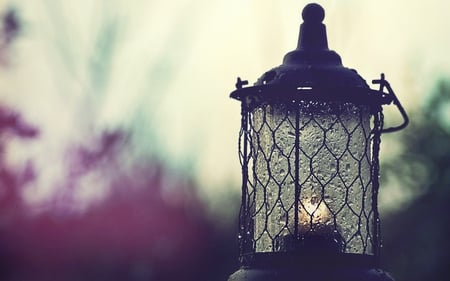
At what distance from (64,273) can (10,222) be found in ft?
3.75

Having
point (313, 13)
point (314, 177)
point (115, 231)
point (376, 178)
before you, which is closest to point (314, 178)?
point (314, 177)

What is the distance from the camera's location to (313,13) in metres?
5.34

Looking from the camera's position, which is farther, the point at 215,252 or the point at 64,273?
the point at 215,252

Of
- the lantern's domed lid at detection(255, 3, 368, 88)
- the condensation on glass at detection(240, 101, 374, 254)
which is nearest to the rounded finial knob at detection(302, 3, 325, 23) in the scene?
the lantern's domed lid at detection(255, 3, 368, 88)

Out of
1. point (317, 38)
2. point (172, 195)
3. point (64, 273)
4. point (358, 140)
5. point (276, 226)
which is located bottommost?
point (276, 226)

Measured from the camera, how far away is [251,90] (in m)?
5.23

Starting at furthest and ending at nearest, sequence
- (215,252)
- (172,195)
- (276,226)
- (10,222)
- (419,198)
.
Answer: (419,198) → (215,252) → (172,195) → (10,222) → (276,226)

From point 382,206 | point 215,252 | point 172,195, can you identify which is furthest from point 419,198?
point 172,195

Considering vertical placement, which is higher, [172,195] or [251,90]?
[172,195]

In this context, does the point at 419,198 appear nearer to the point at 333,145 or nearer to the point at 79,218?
the point at 79,218

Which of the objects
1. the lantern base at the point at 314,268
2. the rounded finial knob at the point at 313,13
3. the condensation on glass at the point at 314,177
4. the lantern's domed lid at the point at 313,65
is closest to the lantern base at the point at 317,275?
the lantern base at the point at 314,268

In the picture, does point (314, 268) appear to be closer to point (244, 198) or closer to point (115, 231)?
point (244, 198)

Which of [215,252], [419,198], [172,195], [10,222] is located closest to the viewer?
[10,222]

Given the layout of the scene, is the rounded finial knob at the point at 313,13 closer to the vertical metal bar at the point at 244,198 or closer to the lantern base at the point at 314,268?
the vertical metal bar at the point at 244,198
